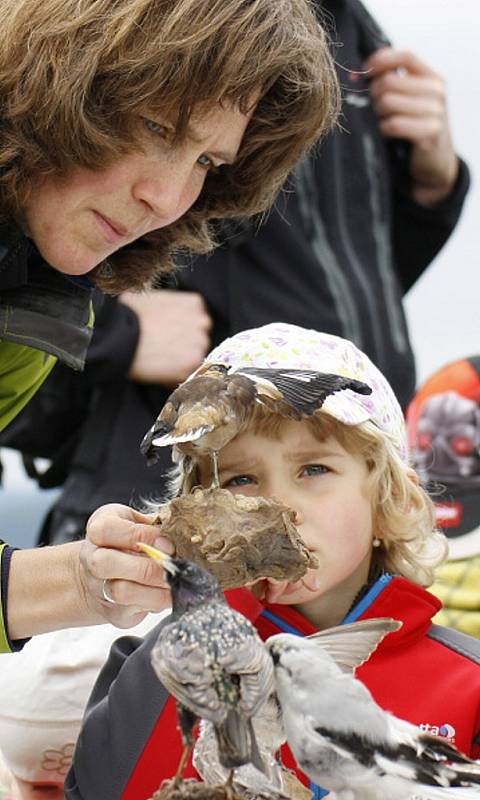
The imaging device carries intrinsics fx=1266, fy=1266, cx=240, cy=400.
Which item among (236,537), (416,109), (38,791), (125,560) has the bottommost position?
(38,791)

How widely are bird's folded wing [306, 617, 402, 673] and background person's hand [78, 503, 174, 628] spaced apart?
0.18m

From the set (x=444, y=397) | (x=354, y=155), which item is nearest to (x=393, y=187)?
(x=354, y=155)

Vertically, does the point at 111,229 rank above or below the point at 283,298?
above

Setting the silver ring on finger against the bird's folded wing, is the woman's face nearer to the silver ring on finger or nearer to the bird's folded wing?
the silver ring on finger

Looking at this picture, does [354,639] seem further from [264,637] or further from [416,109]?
[416,109]

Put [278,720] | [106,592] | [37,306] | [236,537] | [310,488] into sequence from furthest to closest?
[37,306]
[310,488]
[106,592]
[236,537]
[278,720]

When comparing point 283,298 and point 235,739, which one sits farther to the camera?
point 283,298

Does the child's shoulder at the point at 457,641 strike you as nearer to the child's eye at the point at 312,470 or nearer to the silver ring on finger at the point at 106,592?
the child's eye at the point at 312,470

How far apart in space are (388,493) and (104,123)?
52 centimetres

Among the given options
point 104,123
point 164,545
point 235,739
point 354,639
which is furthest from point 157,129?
point 235,739

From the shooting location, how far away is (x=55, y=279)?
1.60 meters

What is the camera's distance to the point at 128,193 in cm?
143

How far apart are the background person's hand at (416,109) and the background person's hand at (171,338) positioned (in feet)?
1.80

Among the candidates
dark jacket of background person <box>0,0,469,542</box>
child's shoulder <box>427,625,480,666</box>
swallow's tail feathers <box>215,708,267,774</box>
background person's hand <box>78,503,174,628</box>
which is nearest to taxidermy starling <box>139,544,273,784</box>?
swallow's tail feathers <box>215,708,267,774</box>
